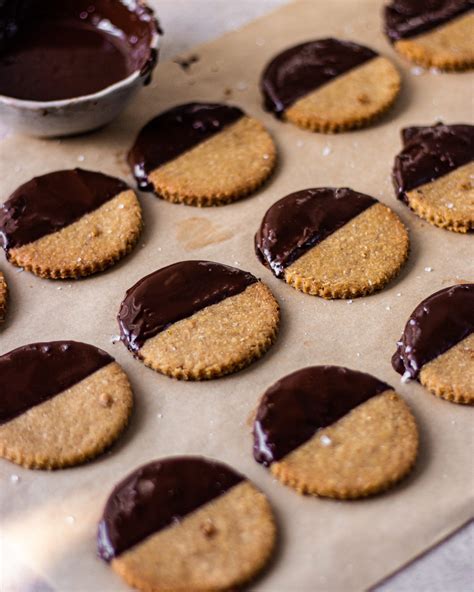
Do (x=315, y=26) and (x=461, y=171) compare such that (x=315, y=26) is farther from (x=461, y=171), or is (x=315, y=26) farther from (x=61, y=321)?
(x=61, y=321)

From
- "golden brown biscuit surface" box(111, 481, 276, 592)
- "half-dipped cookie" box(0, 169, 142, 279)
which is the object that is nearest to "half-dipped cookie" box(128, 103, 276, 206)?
"half-dipped cookie" box(0, 169, 142, 279)

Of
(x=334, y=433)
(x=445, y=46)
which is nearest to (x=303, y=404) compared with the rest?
(x=334, y=433)

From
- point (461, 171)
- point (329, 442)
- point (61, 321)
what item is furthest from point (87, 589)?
point (461, 171)

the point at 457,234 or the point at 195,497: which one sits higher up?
the point at 195,497

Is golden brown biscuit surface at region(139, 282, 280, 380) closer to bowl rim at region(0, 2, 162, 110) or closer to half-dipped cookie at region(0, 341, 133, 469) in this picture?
half-dipped cookie at region(0, 341, 133, 469)

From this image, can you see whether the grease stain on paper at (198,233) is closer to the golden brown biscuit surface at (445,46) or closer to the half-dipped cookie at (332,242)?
the half-dipped cookie at (332,242)
